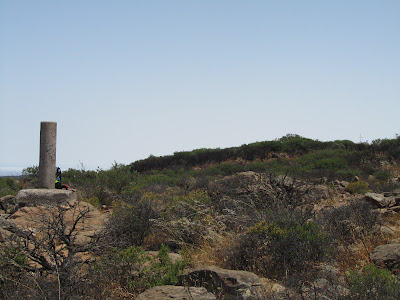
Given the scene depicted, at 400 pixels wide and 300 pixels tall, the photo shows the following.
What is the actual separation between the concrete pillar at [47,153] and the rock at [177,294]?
7.70 m

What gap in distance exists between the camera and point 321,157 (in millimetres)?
24891

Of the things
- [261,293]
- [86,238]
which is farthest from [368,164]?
[261,293]

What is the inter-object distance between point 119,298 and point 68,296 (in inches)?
31.8

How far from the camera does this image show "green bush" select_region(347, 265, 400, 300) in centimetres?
388

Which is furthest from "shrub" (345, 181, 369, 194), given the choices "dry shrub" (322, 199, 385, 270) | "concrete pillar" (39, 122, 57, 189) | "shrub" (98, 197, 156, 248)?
"concrete pillar" (39, 122, 57, 189)

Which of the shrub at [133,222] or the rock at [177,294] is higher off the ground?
the shrub at [133,222]

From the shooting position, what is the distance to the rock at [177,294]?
432 cm

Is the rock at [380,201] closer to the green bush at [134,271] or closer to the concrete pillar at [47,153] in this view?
the green bush at [134,271]

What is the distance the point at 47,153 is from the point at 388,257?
877 centimetres

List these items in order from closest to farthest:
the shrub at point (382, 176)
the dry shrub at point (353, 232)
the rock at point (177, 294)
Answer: the rock at point (177, 294) → the dry shrub at point (353, 232) → the shrub at point (382, 176)

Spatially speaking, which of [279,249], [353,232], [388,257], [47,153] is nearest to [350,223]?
[353,232]

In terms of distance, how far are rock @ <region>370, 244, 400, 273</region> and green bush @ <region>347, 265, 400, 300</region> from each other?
Result: 113 centimetres

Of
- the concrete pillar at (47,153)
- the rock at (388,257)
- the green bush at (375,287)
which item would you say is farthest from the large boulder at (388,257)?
the concrete pillar at (47,153)

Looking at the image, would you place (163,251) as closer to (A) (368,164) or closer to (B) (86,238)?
(B) (86,238)
